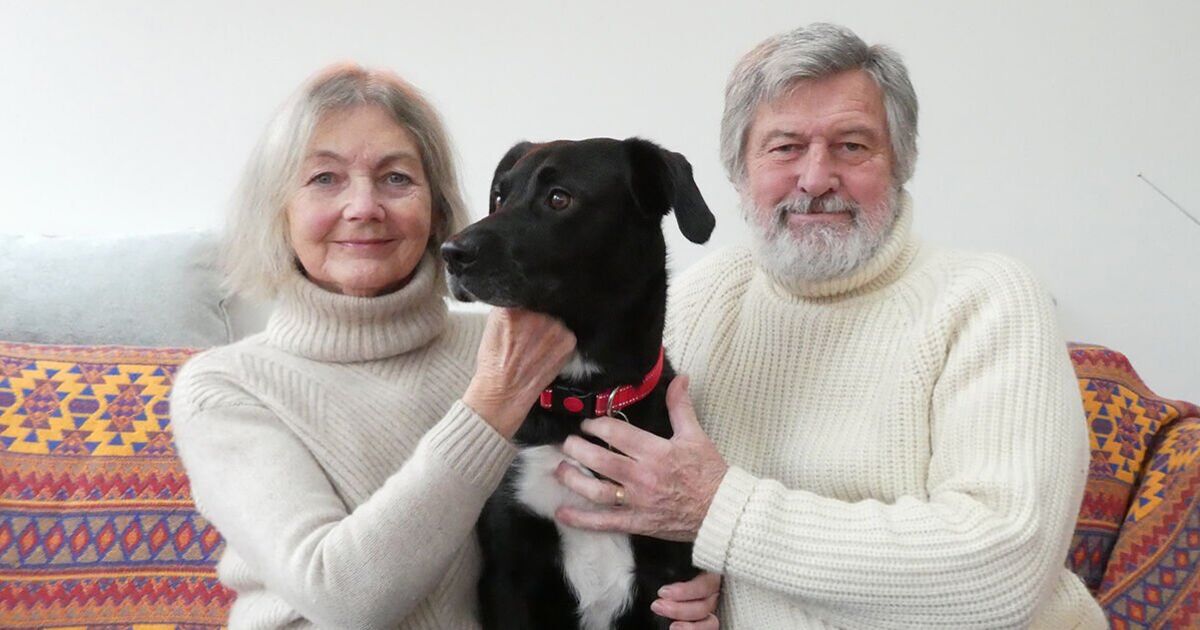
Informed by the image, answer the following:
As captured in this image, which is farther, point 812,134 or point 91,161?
point 91,161

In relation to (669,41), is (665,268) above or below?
below

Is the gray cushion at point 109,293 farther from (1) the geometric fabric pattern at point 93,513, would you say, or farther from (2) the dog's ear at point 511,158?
(2) the dog's ear at point 511,158

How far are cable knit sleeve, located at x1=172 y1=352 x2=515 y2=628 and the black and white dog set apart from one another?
4.0 inches

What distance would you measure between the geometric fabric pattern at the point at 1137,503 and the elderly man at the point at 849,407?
46 centimetres

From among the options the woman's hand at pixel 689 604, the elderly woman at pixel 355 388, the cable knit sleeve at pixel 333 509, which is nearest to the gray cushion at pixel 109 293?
the elderly woman at pixel 355 388

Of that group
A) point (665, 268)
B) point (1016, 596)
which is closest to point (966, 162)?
point (665, 268)

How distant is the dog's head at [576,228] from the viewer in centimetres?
121

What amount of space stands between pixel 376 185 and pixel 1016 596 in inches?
41.5

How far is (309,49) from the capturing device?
2.58 m

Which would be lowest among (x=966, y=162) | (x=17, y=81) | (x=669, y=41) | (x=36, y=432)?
(x=36, y=432)

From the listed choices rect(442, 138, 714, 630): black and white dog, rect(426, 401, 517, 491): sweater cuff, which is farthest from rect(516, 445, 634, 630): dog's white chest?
rect(426, 401, 517, 491): sweater cuff

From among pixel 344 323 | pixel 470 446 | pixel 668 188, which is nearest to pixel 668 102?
pixel 668 188

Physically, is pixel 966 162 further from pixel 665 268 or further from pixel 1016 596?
pixel 1016 596

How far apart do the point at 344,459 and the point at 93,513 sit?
2.66 feet
